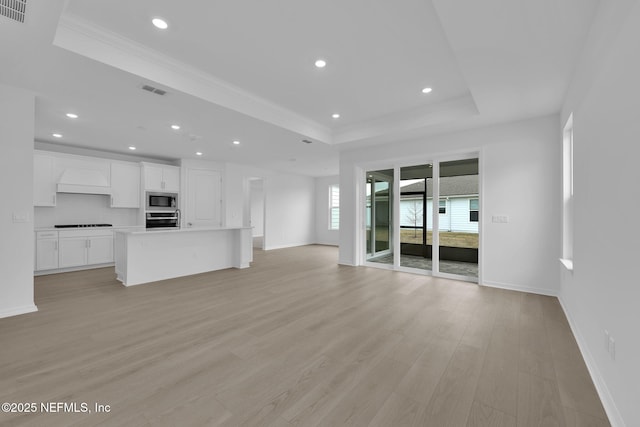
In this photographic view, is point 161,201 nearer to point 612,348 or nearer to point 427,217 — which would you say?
point 427,217

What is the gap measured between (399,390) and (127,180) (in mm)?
7278

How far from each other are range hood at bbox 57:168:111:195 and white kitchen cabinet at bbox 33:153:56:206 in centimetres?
15

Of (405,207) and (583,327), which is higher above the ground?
(405,207)

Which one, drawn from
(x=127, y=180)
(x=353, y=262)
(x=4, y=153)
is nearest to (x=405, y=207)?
(x=353, y=262)

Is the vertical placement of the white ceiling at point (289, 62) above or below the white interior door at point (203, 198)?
above

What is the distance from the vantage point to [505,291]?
430 cm

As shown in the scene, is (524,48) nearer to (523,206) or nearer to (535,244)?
(523,206)

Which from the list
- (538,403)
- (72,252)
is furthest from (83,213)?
(538,403)

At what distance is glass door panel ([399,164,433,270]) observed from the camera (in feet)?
18.7

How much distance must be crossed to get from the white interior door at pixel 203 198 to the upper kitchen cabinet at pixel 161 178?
1.07 ft

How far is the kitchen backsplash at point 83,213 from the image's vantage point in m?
5.80

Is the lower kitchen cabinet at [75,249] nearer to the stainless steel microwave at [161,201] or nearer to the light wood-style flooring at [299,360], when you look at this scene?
the stainless steel microwave at [161,201]

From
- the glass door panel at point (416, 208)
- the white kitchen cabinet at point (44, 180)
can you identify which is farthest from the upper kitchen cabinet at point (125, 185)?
the glass door panel at point (416, 208)

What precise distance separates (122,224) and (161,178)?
148cm
